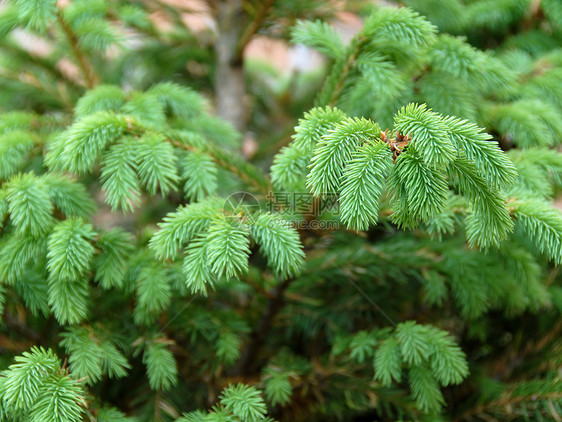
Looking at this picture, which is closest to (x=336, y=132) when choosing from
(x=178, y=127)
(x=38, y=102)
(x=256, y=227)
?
(x=256, y=227)

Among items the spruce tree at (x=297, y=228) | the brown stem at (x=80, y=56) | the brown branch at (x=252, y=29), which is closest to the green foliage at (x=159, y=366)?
the spruce tree at (x=297, y=228)

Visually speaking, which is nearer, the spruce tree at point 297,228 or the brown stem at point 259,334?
the spruce tree at point 297,228

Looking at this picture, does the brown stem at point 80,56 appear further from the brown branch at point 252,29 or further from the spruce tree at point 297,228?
the brown branch at point 252,29

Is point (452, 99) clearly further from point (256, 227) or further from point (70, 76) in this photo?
point (70, 76)

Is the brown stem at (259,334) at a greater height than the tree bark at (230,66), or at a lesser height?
lesser

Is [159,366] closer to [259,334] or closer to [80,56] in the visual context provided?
[259,334]

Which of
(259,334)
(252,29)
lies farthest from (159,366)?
(252,29)

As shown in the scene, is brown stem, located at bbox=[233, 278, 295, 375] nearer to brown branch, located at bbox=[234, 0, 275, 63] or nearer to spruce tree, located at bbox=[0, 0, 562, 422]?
spruce tree, located at bbox=[0, 0, 562, 422]
